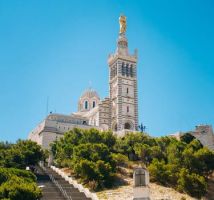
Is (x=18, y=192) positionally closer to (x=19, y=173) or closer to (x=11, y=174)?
(x=11, y=174)

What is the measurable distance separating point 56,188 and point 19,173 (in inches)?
161

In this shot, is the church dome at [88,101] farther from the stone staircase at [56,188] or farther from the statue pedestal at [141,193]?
the statue pedestal at [141,193]

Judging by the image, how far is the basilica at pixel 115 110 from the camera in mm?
82438

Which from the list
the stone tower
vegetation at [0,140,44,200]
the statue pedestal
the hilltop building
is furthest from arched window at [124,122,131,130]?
the statue pedestal

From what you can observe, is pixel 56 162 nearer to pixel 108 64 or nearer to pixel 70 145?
pixel 70 145

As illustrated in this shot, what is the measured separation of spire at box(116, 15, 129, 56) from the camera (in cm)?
9281

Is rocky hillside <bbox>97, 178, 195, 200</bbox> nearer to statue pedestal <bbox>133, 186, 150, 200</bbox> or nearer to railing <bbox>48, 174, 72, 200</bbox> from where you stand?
railing <bbox>48, 174, 72, 200</bbox>

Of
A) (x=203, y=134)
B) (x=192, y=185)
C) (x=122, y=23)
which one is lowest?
(x=192, y=185)

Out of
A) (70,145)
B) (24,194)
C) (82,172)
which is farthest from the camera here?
(70,145)

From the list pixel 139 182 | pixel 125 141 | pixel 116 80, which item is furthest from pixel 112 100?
pixel 139 182

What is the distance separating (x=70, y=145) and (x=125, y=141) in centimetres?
810

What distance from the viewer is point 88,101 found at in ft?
335

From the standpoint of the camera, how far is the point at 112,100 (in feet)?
293

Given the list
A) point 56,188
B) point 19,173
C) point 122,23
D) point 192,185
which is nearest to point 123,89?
point 122,23
